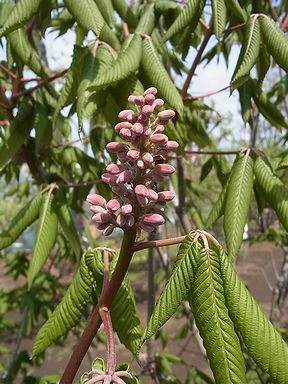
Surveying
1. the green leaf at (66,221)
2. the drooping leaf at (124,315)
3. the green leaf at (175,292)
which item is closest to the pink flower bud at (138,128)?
the green leaf at (175,292)

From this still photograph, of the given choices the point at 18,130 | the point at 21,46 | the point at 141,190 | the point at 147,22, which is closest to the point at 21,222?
the point at 18,130

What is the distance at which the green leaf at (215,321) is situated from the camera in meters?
0.88

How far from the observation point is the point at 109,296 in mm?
975

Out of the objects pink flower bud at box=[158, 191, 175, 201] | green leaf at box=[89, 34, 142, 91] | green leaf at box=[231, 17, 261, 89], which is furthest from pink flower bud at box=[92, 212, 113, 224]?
green leaf at box=[231, 17, 261, 89]

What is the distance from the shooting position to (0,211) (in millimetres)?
14055

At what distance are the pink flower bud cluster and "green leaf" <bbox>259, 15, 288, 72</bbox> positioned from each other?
0.75 metres

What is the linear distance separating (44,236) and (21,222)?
0.62 feet

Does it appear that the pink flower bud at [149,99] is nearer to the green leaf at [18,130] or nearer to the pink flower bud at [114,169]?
the pink flower bud at [114,169]

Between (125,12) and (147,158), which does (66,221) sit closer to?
(125,12)

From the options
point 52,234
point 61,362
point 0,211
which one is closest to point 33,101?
point 52,234

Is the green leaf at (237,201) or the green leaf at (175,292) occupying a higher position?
the green leaf at (237,201)

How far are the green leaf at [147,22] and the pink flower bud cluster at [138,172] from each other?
991mm

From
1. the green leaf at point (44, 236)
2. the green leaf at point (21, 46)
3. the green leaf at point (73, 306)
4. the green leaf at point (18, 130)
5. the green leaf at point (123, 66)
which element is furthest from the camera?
the green leaf at point (18, 130)

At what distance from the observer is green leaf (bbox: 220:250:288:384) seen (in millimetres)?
904
